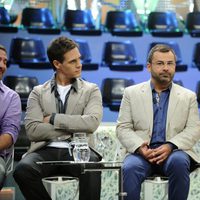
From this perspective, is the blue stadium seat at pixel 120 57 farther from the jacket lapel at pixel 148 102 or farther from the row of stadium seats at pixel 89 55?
the jacket lapel at pixel 148 102

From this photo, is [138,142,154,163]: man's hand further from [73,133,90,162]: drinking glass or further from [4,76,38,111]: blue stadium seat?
[4,76,38,111]: blue stadium seat

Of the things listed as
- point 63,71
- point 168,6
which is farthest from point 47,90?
point 168,6

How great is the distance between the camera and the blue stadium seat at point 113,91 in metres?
5.79

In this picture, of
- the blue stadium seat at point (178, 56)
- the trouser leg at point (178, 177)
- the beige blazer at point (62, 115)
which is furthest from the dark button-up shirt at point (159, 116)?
the blue stadium seat at point (178, 56)

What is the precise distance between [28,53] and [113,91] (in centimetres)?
91

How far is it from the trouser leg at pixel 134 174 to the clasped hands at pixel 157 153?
0.06 meters

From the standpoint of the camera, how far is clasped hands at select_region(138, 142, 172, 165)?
448cm

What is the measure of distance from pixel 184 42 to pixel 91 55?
0.93 meters

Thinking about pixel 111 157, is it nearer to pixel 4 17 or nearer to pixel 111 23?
pixel 111 23

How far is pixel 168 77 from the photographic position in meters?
4.71

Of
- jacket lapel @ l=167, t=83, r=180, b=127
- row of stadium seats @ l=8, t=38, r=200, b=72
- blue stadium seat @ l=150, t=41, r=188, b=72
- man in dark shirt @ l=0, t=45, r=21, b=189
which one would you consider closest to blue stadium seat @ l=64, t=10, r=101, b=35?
row of stadium seats @ l=8, t=38, r=200, b=72

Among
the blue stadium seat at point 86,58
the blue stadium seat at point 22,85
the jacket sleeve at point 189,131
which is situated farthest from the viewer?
the blue stadium seat at point 86,58

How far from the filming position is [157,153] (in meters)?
4.48

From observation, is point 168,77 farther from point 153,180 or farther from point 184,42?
point 184,42
